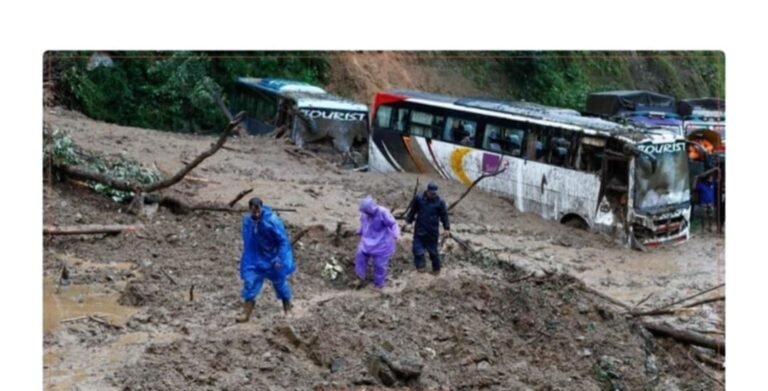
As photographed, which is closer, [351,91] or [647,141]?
[351,91]

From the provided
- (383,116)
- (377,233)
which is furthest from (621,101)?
(377,233)

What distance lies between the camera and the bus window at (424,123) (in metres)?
12.8

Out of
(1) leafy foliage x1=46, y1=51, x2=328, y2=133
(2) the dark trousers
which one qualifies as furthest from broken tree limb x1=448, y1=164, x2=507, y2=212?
(1) leafy foliage x1=46, y1=51, x2=328, y2=133

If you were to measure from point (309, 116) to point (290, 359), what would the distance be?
12.8 ft

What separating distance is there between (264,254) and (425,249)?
218 cm

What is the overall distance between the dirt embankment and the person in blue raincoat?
0.27 metres

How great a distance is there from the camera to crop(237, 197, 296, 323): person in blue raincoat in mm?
9602

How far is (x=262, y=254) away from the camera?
31.9 ft

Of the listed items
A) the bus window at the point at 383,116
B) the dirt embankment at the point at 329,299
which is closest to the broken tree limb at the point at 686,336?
the dirt embankment at the point at 329,299

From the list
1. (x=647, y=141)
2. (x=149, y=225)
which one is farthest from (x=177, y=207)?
(x=647, y=141)

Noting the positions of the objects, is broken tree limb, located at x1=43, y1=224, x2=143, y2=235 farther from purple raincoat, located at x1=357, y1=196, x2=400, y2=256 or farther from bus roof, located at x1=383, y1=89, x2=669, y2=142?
bus roof, located at x1=383, y1=89, x2=669, y2=142

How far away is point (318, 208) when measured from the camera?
12406 mm

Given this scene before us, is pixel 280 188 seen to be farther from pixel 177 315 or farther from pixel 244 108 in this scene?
pixel 177 315

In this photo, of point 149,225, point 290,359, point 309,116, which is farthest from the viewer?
point 309,116
